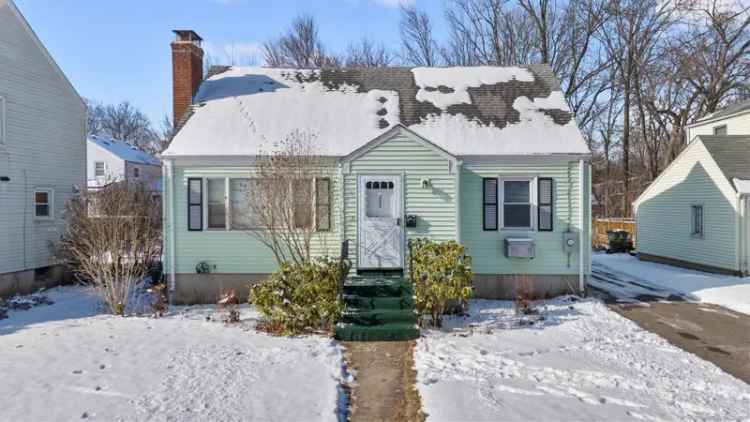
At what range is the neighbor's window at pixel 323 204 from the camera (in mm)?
11203

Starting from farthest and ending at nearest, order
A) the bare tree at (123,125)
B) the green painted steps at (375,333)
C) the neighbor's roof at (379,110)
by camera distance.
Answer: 1. the bare tree at (123,125)
2. the neighbor's roof at (379,110)
3. the green painted steps at (375,333)

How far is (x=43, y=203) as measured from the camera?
548 inches

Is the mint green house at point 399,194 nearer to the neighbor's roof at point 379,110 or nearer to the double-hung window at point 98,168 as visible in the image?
the neighbor's roof at point 379,110

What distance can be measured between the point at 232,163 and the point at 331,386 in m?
6.70

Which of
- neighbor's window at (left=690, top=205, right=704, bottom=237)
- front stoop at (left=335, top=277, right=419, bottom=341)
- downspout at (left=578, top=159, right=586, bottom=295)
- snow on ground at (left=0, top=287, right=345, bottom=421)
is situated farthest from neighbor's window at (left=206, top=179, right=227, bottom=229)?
neighbor's window at (left=690, top=205, right=704, bottom=237)

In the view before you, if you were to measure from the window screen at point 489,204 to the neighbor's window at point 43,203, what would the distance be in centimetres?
1234

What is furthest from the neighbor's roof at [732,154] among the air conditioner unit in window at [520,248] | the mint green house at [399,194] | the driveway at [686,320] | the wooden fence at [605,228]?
the air conditioner unit in window at [520,248]

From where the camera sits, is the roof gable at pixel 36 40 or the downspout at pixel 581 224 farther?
the roof gable at pixel 36 40

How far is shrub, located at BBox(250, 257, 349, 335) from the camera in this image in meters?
8.42

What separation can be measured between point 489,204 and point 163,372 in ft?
25.6

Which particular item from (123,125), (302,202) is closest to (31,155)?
(302,202)

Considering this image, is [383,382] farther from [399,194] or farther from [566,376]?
[399,194]

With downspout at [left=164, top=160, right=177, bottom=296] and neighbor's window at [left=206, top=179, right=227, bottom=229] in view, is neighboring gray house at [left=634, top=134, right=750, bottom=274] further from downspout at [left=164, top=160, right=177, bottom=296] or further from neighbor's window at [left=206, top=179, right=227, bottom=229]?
downspout at [left=164, top=160, right=177, bottom=296]

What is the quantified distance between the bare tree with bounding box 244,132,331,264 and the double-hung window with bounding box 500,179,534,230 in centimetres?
422
